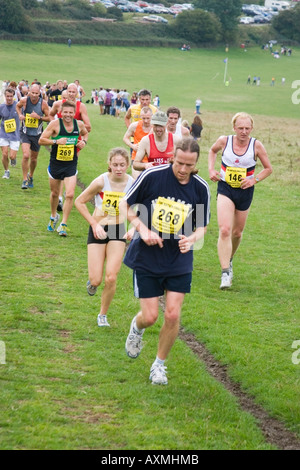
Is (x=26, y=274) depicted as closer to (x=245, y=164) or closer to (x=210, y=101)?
(x=245, y=164)

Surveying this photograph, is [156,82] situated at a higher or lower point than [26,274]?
lower

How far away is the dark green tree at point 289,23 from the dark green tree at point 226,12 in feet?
23.2

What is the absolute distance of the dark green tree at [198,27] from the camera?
11025 centimetres

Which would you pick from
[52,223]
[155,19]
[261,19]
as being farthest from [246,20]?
[52,223]

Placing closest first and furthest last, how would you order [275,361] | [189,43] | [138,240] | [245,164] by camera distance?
1. [138,240]
2. [275,361]
3. [245,164]
4. [189,43]

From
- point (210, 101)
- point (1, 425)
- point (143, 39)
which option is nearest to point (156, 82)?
point (210, 101)

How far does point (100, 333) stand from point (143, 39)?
102 metres

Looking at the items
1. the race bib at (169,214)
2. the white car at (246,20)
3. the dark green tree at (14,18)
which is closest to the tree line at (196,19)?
the dark green tree at (14,18)

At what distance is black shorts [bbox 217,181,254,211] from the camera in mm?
10789

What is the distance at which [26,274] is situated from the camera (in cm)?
1088

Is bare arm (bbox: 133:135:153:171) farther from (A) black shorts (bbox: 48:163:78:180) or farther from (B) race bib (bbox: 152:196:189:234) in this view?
(B) race bib (bbox: 152:196:189:234)

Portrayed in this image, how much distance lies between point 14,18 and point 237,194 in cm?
8602

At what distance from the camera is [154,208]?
682 centimetres

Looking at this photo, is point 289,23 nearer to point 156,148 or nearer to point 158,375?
point 156,148
